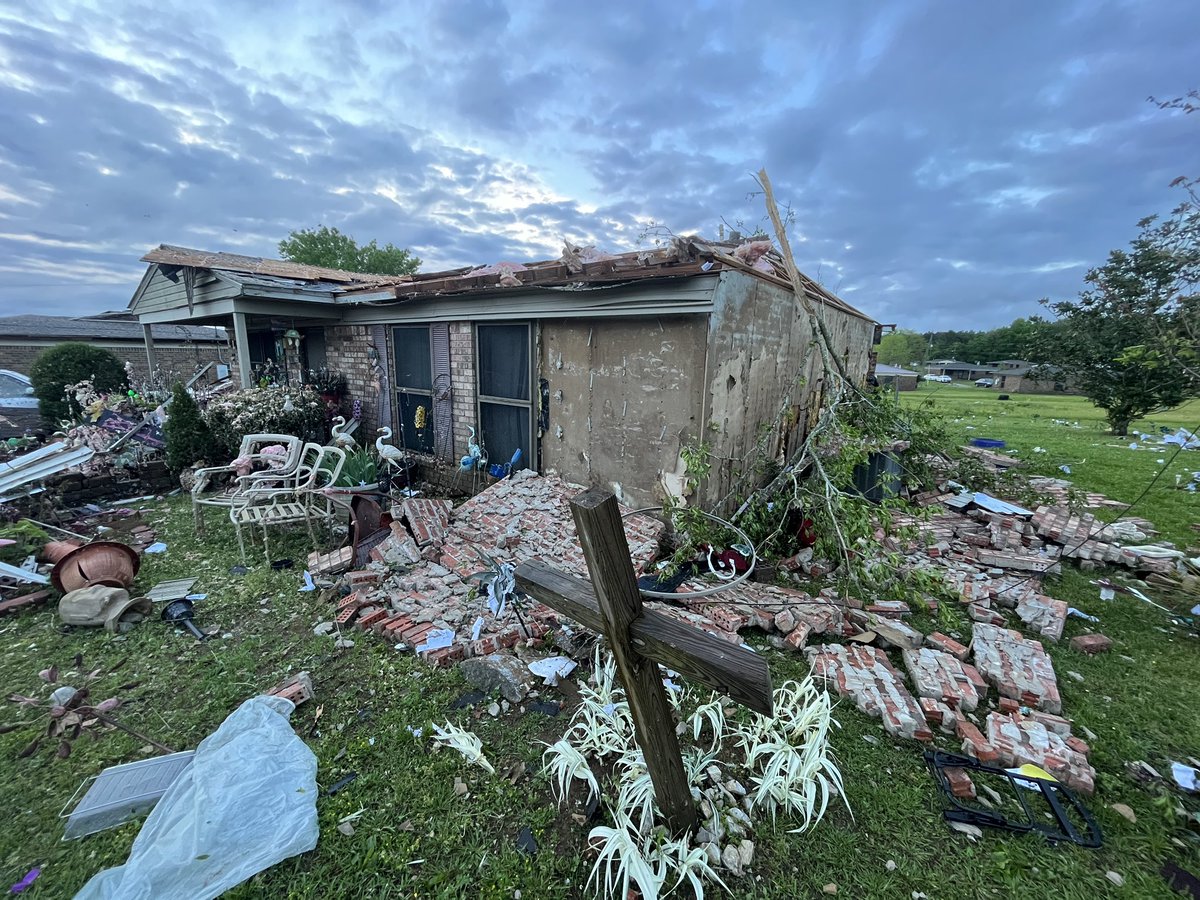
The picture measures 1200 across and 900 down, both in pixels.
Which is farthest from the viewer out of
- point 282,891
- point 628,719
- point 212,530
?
point 212,530

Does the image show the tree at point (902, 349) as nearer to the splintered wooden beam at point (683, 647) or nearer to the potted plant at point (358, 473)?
the potted plant at point (358, 473)

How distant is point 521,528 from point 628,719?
95.6 inches

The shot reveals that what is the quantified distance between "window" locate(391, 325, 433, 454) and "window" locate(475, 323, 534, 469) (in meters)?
1.05

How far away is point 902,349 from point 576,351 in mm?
47370

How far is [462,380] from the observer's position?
5.90 m

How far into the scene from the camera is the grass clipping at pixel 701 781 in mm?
1662

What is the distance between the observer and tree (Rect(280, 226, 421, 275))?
94.1 ft

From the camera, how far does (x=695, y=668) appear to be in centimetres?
131

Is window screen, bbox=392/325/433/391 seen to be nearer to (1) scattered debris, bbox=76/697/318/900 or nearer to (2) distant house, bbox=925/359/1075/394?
(1) scattered debris, bbox=76/697/318/900

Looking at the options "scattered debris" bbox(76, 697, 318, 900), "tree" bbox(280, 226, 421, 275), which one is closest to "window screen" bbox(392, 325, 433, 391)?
"scattered debris" bbox(76, 697, 318, 900)

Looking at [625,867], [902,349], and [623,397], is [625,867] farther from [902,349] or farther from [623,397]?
[902,349]

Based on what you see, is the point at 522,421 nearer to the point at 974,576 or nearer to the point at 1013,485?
the point at 974,576

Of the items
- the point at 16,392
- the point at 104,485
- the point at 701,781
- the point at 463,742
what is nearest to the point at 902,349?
the point at 701,781

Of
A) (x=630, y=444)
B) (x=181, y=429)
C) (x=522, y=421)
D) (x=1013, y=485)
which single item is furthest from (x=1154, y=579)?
(x=181, y=429)
